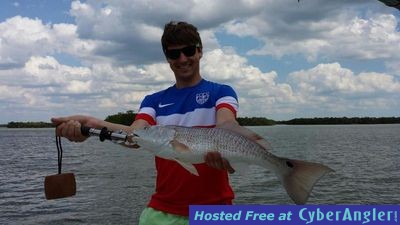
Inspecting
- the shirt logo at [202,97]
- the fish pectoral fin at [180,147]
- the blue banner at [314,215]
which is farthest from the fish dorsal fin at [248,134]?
the blue banner at [314,215]

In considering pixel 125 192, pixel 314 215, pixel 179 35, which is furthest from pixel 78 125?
pixel 125 192

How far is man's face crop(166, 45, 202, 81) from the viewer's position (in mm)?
5094

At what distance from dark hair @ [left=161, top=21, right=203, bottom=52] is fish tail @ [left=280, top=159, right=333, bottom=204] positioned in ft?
5.35

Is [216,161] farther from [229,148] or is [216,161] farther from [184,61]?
[184,61]

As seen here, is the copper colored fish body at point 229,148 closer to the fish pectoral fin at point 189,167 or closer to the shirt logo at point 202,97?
the fish pectoral fin at point 189,167

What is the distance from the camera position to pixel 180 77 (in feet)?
17.1

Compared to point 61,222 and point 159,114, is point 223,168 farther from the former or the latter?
point 61,222

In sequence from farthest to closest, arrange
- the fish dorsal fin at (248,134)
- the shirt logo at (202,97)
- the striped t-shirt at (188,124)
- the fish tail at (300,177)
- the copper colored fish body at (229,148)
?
the shirt logo at (202,97), the striped t-shirt at (188,124), the fish dorsal fin at (248,134), the copper colored fish body at (229,148), the fish tail at (300,177)

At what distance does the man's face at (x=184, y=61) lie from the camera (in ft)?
16.7

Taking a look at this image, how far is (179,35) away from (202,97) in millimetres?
702

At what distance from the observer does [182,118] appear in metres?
5.07

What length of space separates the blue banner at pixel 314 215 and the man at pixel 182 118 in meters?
0.69

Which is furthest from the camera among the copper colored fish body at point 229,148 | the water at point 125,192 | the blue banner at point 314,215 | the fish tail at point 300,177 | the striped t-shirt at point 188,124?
the water at point 125,192

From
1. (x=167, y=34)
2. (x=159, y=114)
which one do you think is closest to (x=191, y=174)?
(x=159, y=114)
